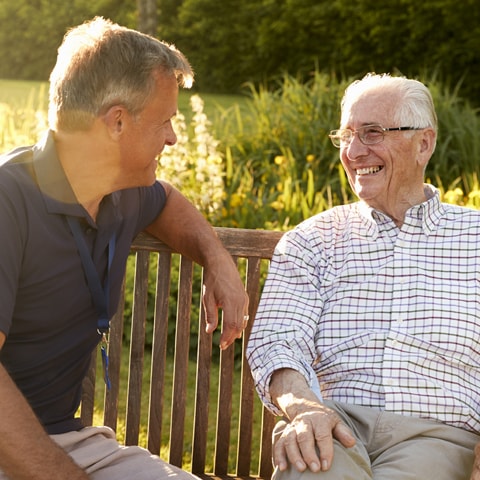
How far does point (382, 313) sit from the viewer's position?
10.8 feet

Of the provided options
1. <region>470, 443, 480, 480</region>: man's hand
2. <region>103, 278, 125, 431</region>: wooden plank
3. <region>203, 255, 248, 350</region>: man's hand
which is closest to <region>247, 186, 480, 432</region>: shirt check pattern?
<region>203, 255, 248, 350</region>: man's hand

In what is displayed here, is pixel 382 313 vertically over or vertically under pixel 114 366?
over

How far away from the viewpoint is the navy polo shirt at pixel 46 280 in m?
2.67

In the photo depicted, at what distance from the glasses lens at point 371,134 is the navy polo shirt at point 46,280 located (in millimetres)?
1008

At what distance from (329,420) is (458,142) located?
24.8ft

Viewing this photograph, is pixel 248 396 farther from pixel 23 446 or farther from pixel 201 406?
pixel 23 446

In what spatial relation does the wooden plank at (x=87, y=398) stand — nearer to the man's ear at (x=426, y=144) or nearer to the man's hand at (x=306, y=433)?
the man's hand at (x=306, y=433)

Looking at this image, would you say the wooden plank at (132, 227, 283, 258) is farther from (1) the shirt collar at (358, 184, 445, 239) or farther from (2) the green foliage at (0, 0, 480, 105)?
(2) the green foliage at (0, 0, 480, 105)

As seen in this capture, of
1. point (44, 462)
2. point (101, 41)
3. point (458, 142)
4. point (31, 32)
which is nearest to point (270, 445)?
point (44, 462)

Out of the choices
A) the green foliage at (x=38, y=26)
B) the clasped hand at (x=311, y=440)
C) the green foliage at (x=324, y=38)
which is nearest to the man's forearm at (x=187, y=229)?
the clasped hand at (x=311, y=440)

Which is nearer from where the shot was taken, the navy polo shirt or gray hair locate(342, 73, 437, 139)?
the navy polo shirt

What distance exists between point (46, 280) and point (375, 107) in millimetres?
1415

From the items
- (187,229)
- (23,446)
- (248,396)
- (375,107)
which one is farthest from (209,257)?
(23,446)

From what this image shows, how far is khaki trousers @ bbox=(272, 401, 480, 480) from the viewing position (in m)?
2.94
